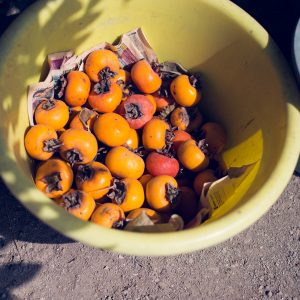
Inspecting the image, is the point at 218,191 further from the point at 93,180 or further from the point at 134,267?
the point at 134,267

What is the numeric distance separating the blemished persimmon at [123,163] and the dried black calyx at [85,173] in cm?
11

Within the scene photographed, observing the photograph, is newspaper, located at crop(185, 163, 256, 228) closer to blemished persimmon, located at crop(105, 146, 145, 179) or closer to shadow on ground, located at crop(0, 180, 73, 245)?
blemished persimmon, located at crop(105, 146, 145, 179)

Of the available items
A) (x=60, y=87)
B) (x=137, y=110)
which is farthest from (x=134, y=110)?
(x=60, y=87)

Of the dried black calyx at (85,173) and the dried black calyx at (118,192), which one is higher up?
the dried black calyx at (85,173)

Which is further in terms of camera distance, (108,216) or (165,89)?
(165,89)

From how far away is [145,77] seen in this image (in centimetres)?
201

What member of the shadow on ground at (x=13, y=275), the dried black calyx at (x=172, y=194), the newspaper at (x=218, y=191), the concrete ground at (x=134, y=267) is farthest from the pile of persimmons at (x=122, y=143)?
the shadow on ground at (x=13, y=275)

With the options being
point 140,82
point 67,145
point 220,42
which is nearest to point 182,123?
point 140,82

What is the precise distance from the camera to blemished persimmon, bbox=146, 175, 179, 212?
5.91 feet

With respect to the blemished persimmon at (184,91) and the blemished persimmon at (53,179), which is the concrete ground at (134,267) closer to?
the blemished persimmon at (53,179)

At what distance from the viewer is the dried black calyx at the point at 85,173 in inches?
69.8

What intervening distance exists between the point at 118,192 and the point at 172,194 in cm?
22

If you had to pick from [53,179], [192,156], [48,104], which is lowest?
[192,156]

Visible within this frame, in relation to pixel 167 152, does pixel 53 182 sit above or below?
above
